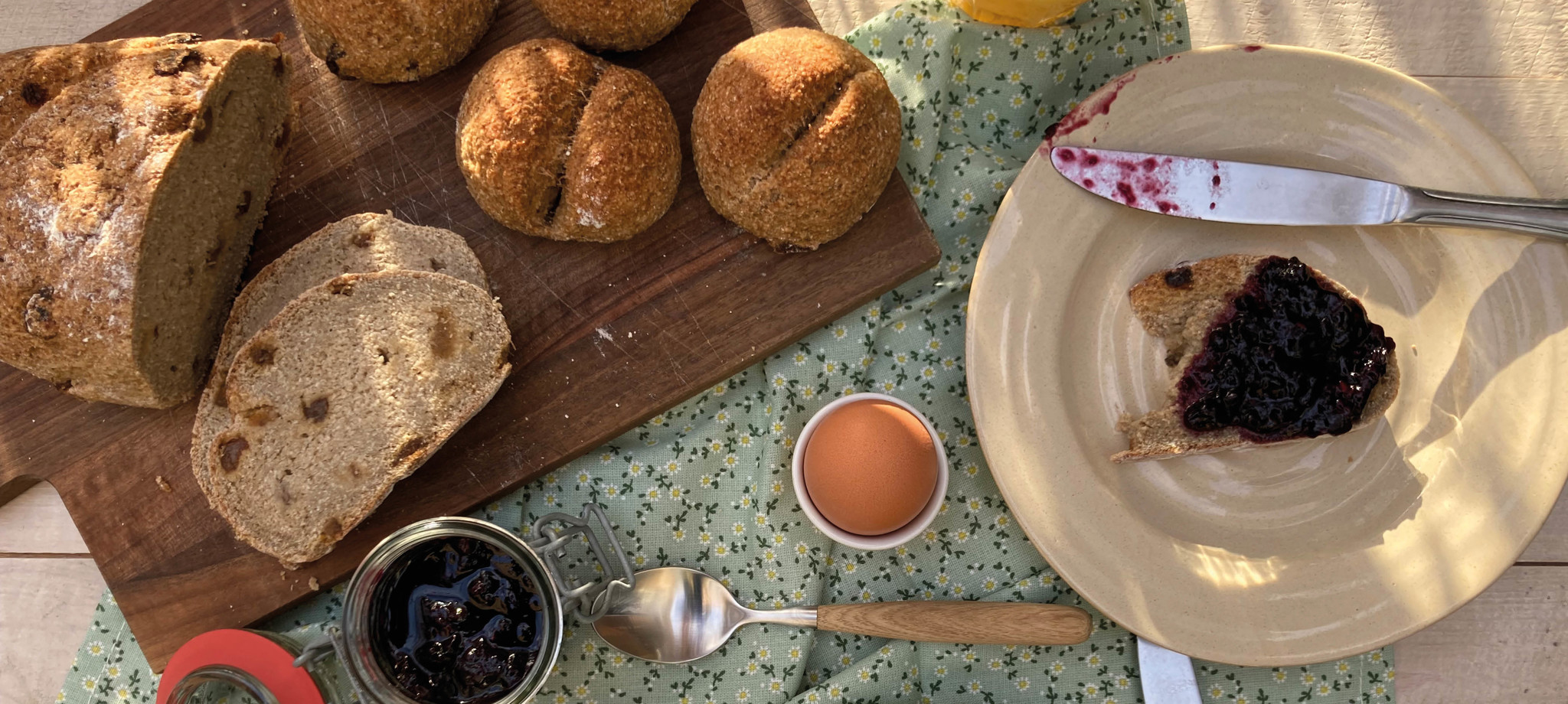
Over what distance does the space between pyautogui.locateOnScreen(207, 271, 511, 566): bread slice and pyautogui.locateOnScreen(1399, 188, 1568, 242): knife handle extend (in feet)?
7.83

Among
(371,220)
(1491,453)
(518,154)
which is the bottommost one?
(1491,453)

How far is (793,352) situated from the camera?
249cm

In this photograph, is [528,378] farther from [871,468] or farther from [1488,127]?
[1488,127]

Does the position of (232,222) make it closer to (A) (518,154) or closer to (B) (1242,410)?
(A) (518,154)

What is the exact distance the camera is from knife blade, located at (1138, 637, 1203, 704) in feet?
7.71

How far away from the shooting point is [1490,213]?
7.39 feet

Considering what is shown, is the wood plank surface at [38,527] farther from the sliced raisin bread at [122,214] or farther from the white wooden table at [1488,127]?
the sliced raisin bread at [122,214]

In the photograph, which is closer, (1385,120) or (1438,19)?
(1385,120)

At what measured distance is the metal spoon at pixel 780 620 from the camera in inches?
92.5

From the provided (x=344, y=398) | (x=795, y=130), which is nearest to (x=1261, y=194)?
(x=795, y=130)

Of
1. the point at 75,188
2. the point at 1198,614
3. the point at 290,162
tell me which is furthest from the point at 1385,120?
the point at 75,188

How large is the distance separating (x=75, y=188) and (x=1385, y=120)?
3269 mm

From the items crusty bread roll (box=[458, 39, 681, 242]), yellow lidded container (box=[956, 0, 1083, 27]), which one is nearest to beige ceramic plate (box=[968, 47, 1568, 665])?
yellow lidded container (box=[956, 0, 1083, 27])

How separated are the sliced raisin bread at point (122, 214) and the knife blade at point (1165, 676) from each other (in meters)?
2.65
